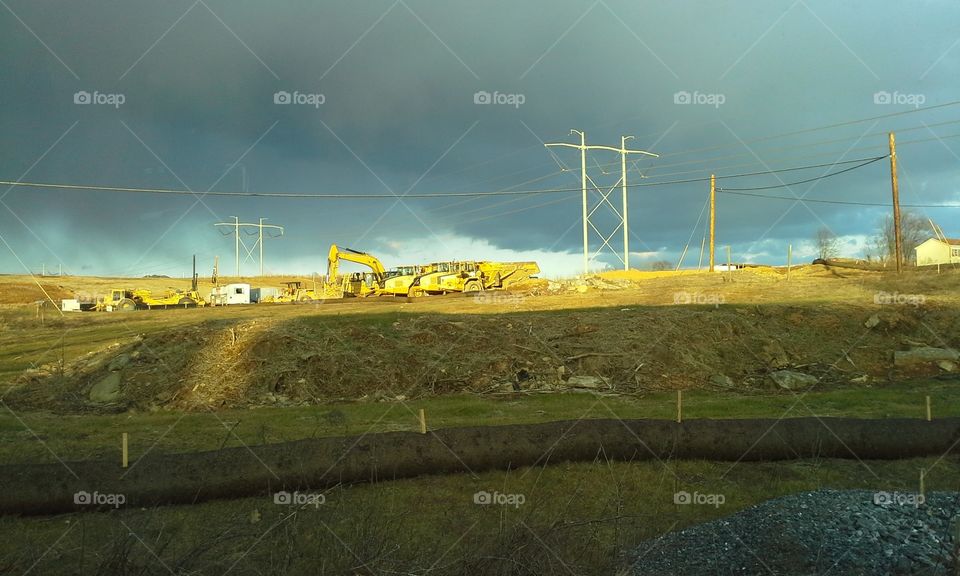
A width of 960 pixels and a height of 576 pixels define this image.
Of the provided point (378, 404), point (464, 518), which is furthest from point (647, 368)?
point (464, 518)

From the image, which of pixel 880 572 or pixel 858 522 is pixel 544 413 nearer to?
pixel 858 522

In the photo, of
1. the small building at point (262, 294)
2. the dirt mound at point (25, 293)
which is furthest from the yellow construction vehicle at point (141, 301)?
the dirt mound at point (25, 293)

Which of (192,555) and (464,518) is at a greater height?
(192,555)

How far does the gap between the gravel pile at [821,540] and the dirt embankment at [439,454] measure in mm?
2690

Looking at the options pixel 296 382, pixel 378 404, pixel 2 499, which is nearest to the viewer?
pixel 2 499

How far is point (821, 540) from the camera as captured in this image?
21.1 feet

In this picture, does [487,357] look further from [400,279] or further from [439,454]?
Answer: [400,279]

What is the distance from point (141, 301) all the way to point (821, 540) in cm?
6374

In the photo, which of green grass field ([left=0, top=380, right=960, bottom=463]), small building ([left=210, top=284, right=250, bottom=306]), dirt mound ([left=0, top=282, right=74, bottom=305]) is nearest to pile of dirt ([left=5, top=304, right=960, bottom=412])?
green grass field ([left=0, top=380, right=960, bottom=463])

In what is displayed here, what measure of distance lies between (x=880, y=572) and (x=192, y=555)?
5.70 metres

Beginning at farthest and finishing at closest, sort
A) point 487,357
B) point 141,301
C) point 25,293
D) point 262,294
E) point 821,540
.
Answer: point 262,294 → point 25,293 → point 141,301 → point 487,357 → point 821,540

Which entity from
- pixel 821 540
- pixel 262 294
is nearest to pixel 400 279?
pixel 262 294

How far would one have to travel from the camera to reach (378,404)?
17328 mm

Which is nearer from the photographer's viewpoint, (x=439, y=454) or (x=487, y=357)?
(x=439, y=454)
